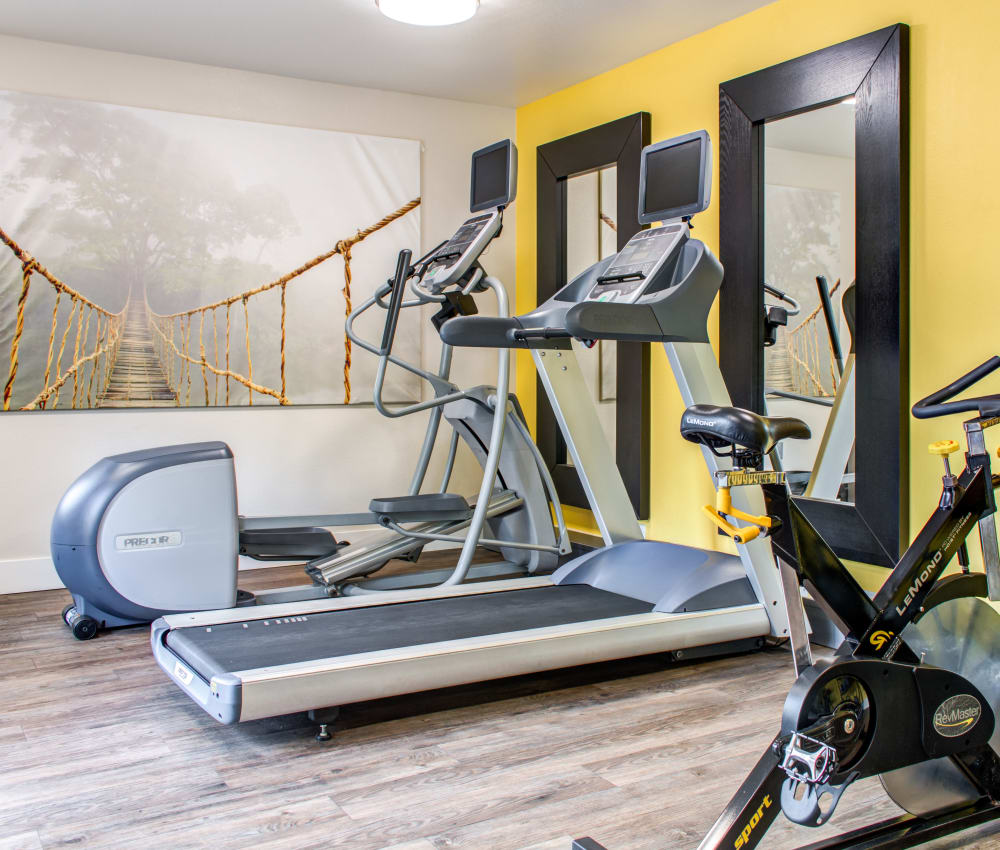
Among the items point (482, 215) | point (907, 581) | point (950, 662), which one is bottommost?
point (950, 662)

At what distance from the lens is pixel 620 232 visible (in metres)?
4.52

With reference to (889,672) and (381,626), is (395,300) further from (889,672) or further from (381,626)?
(889,672)

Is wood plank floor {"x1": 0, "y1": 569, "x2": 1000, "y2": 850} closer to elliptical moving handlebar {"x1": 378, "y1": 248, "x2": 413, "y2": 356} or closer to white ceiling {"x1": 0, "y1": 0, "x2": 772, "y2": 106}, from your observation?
elliptical moving handlebar {"x1": 378, "y1": 248, "x2": 413, "y2": 356}

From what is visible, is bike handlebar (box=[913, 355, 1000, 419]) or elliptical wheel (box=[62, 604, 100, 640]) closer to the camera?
bike handlebar (box=[913, 355, 1000, 419])

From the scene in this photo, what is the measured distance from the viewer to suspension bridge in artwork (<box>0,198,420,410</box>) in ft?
13.7

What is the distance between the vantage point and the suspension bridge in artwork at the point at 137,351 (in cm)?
418

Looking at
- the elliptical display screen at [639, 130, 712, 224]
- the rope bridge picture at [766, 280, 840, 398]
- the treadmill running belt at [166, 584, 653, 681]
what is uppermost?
the elliptical display screen at [639, 130, 712, 224]

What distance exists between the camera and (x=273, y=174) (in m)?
4.66

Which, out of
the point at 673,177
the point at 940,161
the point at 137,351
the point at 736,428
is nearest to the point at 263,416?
the point at 137,351

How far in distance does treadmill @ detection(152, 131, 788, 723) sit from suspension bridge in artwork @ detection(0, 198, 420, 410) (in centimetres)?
178

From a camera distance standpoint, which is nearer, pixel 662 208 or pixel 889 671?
pixel 889 671

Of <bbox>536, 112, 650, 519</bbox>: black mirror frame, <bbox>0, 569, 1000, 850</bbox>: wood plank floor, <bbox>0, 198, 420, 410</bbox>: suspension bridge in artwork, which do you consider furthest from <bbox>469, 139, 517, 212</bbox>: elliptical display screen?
<bbox>0, 569, 1000, 850</bbox>: wood plank floor

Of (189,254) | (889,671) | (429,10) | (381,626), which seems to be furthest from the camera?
(189,254)

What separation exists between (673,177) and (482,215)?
39.4 inches
